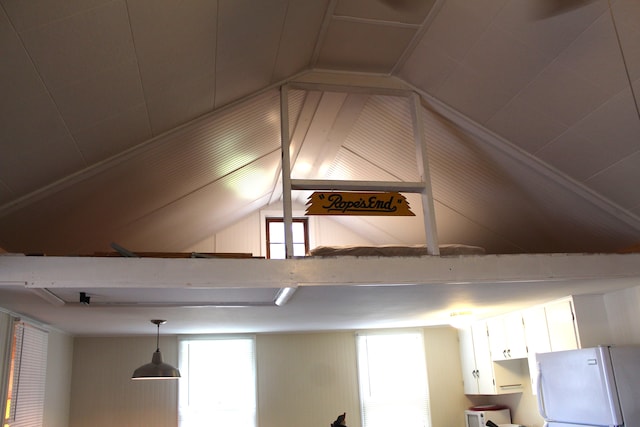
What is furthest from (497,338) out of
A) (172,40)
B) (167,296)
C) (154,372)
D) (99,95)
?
(99,95)

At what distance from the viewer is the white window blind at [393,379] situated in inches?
289

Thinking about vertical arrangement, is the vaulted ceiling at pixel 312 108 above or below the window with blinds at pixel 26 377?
above

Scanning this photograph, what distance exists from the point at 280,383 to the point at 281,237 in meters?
1.87

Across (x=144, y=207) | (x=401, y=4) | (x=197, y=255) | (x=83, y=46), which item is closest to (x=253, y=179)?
(x=144, y=207)

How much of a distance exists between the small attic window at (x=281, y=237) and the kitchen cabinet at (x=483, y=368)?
7.88ft

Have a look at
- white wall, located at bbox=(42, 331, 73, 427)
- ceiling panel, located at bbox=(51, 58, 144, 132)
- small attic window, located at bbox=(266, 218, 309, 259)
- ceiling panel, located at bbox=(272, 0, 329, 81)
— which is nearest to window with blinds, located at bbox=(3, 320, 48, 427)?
white wall, located at bbox=(42, 331, 73, 427)

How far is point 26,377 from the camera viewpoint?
503 centimetres

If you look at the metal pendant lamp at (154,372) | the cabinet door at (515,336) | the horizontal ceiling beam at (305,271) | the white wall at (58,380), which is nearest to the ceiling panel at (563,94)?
the horizontal ceiling beam at (305,271)

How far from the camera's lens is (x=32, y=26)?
7.58 feet

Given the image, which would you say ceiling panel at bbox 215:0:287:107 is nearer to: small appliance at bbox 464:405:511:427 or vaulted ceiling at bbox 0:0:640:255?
vaulted ceiling at bbox 0:0:640:255

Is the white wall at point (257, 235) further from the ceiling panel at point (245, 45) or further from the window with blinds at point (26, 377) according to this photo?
the ceiling panel at point (245, 45)

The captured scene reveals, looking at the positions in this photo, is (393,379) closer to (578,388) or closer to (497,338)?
(497,338)

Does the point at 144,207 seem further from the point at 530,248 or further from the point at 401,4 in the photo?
the point at 530,248

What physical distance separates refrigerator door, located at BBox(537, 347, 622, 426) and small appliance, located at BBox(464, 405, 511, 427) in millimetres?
2115
